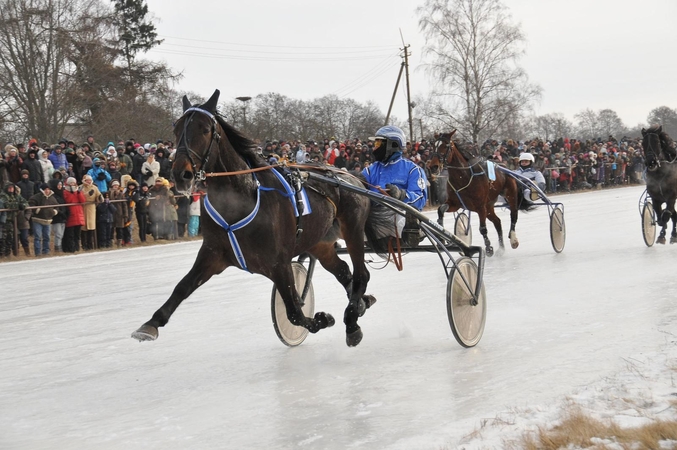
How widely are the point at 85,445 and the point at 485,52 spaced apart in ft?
125

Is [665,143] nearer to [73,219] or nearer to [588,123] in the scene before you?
[73,219]

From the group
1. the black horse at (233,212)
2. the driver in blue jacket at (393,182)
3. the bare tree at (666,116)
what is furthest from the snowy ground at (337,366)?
the bare tree at (666,116)

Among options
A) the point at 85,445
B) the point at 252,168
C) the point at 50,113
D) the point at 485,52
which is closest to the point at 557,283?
the point at 252,168

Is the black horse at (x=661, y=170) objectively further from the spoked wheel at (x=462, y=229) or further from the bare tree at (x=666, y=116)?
the bare tree at (x=666, y=116)

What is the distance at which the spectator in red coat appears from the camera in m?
15.3

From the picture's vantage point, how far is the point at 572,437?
3.73m

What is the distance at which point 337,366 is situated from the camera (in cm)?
570

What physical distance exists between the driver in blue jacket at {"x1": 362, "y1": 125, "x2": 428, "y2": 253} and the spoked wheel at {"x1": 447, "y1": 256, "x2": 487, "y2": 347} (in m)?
0.70

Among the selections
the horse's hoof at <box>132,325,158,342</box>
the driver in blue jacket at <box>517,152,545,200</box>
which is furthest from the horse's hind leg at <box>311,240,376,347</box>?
the driver in blue jacket at <box>517,152,545,200</box>

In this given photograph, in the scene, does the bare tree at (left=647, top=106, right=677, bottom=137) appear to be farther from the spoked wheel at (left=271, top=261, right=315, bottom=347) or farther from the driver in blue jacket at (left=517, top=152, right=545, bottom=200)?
the spoked wheel at (left=271, top=261, right=315, bottom=347)

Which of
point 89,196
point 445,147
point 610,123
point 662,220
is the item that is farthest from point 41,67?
point 610,123

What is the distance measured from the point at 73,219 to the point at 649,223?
1032 cm

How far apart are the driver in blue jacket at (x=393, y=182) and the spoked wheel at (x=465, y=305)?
0.70m

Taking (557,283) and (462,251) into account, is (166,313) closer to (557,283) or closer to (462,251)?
(462,251)
